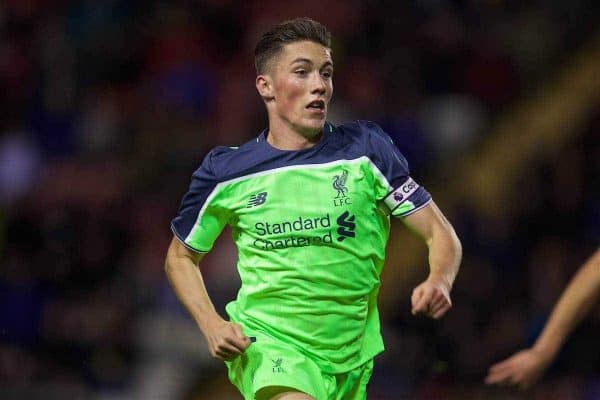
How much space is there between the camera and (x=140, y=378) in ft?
30.5

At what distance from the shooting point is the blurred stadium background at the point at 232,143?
28.6 feet

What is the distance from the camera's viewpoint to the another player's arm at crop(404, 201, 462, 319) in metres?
4.89

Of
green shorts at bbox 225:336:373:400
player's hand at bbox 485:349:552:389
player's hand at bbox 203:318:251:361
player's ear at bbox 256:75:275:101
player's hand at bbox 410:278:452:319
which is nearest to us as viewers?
player's hand at bbox 485:349:552:389

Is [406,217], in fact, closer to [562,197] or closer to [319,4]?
[562,197]

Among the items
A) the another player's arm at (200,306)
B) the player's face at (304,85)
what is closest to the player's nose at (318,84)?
the player's face at (304,85)

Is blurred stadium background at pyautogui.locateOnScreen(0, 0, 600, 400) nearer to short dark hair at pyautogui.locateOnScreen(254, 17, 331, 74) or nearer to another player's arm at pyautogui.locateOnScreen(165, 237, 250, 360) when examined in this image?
another player's arm at pyautogui.locateOnScreen(165, 237, 250, 360)

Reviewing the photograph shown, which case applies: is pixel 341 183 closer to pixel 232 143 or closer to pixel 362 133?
pixel 362 133

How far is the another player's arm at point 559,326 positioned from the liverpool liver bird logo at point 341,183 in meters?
1.17

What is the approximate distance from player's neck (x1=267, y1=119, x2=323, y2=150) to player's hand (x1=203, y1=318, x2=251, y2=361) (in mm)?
856

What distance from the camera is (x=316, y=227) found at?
5504mm

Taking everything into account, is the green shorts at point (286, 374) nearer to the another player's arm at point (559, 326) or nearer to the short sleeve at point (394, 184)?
the short sleeve at point (394, 184)

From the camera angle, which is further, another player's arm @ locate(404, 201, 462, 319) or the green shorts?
the green shorts

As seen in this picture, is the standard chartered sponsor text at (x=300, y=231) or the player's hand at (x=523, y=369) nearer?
the player's hand at (x=523, y=369)

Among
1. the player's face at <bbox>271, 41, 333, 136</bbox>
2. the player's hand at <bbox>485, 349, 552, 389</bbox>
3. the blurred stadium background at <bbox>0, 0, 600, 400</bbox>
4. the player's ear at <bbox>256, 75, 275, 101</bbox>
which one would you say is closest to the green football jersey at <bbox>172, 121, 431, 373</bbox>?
the player's face at <bbox>271, 41, 333, 136</bbox>
